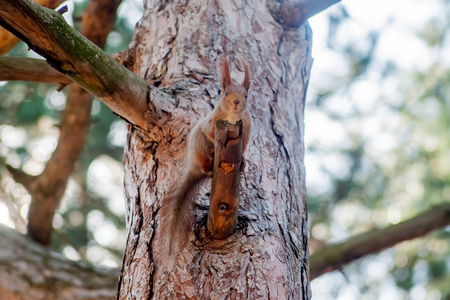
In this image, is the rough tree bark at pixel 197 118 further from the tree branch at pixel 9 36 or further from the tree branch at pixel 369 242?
the tree branch at pixel 369 242

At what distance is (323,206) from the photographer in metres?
5.27

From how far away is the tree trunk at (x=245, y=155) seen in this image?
1.71 m

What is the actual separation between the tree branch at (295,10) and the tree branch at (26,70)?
1027mm

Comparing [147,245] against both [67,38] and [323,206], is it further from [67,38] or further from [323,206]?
[323,206]

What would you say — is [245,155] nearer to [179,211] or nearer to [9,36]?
[179,211]

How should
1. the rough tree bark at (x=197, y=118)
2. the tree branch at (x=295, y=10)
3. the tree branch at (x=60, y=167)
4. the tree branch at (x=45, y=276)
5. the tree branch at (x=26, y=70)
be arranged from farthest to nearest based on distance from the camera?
the tree branch at (x=60, y=167) < the tree branch at (x=45, y=276) < the tree branch at (x=295, y=10) < the tree branch at (x=26, y=70) < the rough tree bark at (x=197, y=118)

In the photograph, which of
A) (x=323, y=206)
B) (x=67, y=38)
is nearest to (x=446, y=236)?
(x=323, y=206)

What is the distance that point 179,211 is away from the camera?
5.95 feet

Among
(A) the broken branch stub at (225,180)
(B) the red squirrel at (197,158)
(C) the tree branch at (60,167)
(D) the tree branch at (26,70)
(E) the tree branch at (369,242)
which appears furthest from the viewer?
(C) the tree branch at (60,167)

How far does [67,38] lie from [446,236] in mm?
5143

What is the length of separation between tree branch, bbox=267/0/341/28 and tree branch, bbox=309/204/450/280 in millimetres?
1429

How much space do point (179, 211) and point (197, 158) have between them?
22cm

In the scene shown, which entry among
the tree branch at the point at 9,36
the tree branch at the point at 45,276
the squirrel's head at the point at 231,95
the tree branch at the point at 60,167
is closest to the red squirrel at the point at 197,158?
the squirrel's head at the point at 231,95

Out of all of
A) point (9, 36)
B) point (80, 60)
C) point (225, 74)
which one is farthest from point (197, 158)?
point (9, 36)
